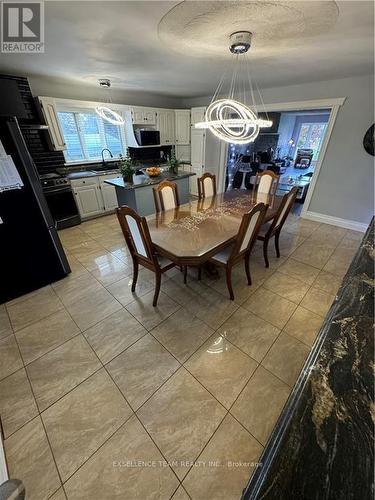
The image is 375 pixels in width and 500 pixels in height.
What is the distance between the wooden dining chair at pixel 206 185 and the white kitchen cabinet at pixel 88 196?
2169 millimetres

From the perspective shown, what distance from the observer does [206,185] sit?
133 inches

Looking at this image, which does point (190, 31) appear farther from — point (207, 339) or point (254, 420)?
point (254, 420)

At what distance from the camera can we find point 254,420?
1333 millimetres

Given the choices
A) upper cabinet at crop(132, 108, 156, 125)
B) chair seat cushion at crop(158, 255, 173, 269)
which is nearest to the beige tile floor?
chair seat cushion at crop(158, 255, 173, 269)

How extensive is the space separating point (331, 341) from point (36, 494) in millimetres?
1620

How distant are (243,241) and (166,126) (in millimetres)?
4530

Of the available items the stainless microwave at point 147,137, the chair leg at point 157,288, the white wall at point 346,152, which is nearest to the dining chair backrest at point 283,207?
the chair leg at point 157,288

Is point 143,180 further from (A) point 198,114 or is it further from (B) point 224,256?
(A) point 198,114

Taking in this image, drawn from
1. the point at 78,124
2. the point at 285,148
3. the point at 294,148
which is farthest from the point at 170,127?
the point at 294,148

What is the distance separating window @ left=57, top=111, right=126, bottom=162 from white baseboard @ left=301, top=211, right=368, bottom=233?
178 inches

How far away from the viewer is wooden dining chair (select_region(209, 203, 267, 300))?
6.23 feet

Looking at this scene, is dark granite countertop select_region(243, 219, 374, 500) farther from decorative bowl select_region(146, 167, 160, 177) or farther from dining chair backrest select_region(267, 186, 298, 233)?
decorative bowl select_region(146, 167, 160, 177)

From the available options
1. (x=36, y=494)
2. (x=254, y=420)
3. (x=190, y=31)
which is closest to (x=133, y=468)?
(x=36, y=494)

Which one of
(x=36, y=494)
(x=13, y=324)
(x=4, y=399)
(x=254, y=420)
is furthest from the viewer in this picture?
(x=13, y=324)
